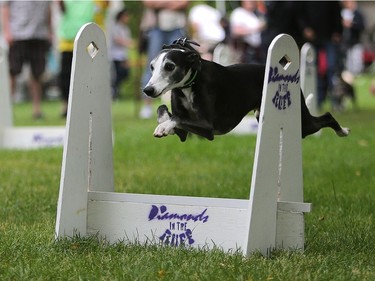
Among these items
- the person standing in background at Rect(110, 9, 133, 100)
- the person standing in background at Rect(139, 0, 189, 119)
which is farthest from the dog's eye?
the person standing in background at Rect(110, 9, 133, 100)

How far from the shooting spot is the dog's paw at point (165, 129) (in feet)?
14.2

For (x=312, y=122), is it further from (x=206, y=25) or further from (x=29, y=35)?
(x=206, y=25)

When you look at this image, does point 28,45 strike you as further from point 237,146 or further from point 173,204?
point 173,204

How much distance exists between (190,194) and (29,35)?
25.0ft

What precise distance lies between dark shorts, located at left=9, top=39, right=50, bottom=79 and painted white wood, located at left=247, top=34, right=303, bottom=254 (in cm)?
938

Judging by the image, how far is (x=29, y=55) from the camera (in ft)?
45.1

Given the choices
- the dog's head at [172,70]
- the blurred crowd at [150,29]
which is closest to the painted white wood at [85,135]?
the dog's head at [172,70]

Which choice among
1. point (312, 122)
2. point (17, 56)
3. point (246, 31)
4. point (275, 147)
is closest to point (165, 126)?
point (275, 147)

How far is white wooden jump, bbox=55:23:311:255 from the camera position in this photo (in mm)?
4383

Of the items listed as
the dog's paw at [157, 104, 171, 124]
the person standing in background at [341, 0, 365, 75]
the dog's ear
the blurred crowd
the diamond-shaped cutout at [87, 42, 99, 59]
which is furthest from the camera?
the person standing in background at [341, 0, 365, 75]

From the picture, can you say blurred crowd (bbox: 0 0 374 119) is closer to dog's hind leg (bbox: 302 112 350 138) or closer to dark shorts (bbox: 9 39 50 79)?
dark shorts (bbox: 9 39 50 79)

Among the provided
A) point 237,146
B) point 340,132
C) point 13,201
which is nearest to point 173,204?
point 340,132

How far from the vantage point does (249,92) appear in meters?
4.60

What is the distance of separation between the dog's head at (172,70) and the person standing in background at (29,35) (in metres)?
9.51
